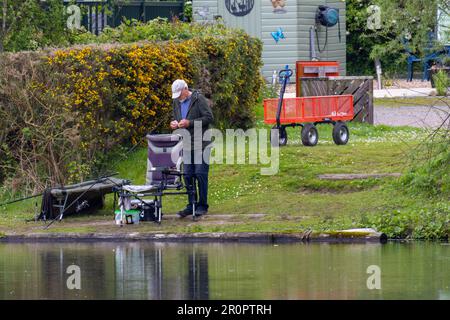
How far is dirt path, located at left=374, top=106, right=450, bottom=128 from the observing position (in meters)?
27.2

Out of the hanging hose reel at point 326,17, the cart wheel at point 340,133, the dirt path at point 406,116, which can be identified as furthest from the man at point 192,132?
the hanging hose reel at point 326,17

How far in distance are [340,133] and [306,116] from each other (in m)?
0.71

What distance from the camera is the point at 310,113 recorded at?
21812 millimetres

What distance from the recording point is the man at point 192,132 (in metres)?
16.8

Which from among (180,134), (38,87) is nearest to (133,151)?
(38,87)

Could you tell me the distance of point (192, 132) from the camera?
665 inches

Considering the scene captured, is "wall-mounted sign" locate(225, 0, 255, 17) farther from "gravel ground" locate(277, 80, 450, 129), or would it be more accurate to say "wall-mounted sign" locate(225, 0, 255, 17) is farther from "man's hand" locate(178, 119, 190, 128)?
"man's hand" locate(178, 119, 190, 128)

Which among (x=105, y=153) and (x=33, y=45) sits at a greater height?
(x=33, y=45)

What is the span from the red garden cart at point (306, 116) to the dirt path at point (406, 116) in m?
4.65

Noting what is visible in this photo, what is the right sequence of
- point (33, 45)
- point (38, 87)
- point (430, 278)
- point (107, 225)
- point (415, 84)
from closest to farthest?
1. point (430, 278)
2. point (107, 225)
3. point (38, 87)
4. point (33, 45)
5. point (415, 84)

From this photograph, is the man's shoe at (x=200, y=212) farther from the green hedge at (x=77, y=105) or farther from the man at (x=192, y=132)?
the green hedge at (x=77, y=105)
